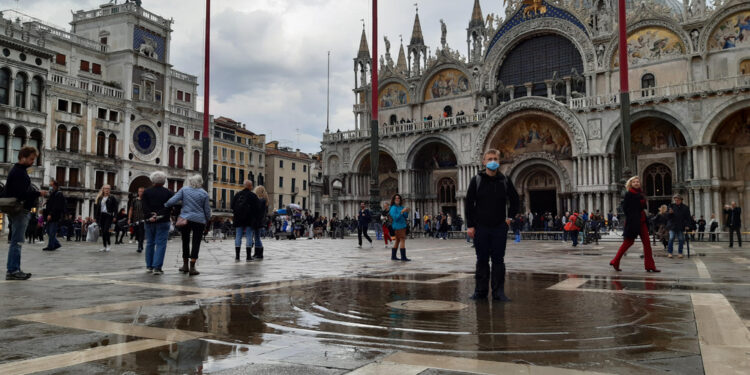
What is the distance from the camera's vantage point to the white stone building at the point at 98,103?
3675 cm

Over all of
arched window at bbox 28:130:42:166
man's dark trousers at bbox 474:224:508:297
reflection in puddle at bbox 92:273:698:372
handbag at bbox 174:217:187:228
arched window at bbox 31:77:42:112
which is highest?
arched window at bbox 31:77:42:112

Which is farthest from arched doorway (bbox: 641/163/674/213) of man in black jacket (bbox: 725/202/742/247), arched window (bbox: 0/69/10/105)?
arched window (bbox: 0/69/10/105)

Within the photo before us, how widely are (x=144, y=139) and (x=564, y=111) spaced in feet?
116

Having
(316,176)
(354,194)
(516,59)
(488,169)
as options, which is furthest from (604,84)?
(316,176)

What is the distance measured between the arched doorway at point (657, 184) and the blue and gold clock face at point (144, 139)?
3950 centimetres

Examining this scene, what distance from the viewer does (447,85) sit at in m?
39.7

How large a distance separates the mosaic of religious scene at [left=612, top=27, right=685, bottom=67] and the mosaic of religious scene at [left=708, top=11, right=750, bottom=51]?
160 cm

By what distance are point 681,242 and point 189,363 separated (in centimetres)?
1310

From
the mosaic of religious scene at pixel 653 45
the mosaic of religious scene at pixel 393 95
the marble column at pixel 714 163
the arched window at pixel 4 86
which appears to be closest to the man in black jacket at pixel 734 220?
the marble column at pixel 714 163

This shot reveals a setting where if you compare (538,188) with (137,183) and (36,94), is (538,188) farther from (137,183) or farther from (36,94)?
(36,94)

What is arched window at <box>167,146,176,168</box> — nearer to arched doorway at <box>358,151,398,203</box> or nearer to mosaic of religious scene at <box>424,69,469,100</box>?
arched doorway at <box>358,151,398,203</box>

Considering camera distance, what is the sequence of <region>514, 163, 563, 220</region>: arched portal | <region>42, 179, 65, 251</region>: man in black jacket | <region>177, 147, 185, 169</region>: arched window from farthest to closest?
<region>177, 147, 185, 169</region>: arched window, <region>514, 163, 563, 220</region>: arched portal, <region>42, 179, 65, 251</region>: man in black jacket

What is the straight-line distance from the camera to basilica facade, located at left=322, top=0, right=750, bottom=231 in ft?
92.3

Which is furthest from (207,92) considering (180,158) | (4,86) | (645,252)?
(180,158)
